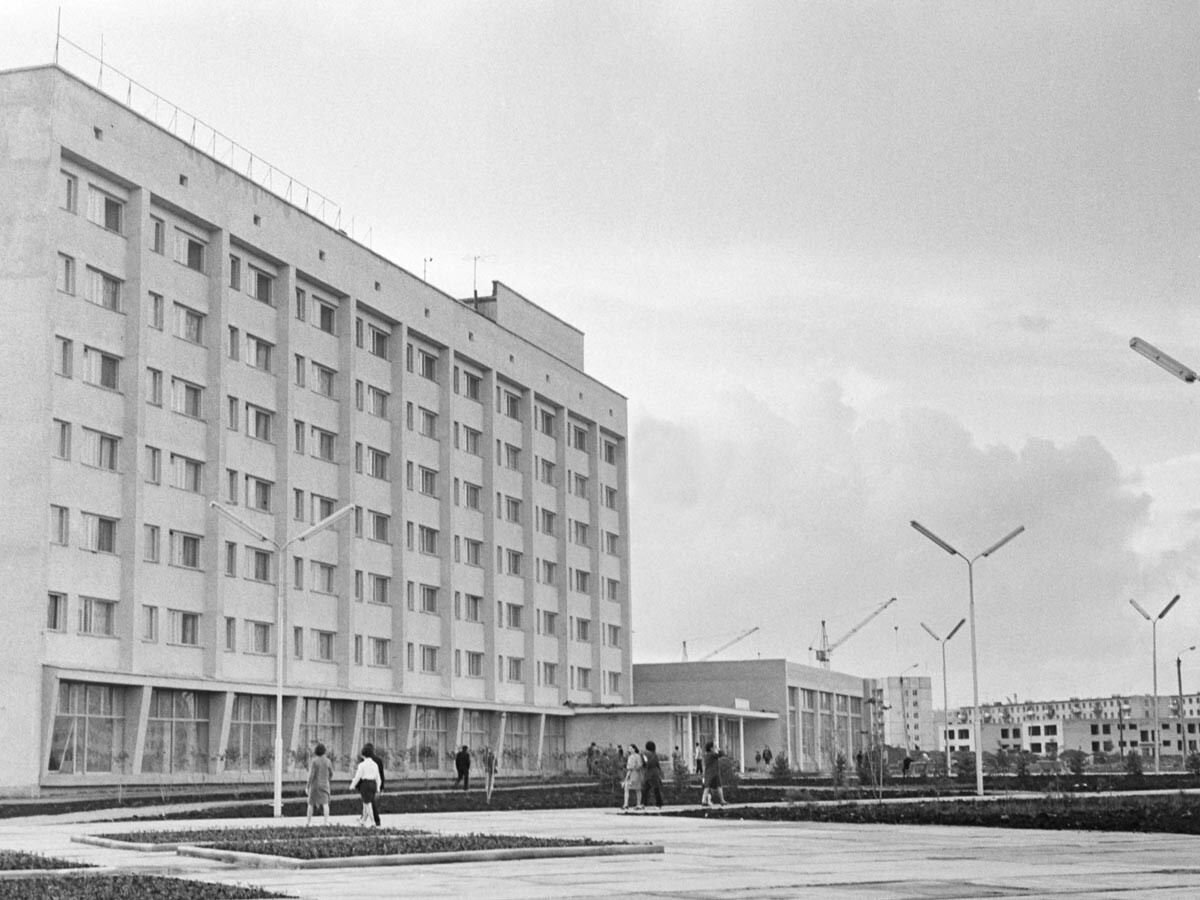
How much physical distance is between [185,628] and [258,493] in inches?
327

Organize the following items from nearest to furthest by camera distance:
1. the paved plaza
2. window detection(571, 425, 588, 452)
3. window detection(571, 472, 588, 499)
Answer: the paved plaza → window detection(571, 472, 588, 499) → window detection(571, 425, 588, 452)

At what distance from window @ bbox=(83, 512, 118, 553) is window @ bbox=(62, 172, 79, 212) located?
10848mm

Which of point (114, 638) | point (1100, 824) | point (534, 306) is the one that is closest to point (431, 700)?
point (114, 638)

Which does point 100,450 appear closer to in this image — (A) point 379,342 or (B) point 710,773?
(A) point 379,342

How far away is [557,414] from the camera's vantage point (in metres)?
104

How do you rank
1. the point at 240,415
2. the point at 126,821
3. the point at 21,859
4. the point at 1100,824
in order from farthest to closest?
the point at 240,415
the point at 126,821
the point at 1100,824
the point at 21,859

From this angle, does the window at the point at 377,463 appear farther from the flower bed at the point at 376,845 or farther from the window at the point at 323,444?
the flower bed at the point at 376,845

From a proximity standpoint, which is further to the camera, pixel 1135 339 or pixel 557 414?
pixel 557 414

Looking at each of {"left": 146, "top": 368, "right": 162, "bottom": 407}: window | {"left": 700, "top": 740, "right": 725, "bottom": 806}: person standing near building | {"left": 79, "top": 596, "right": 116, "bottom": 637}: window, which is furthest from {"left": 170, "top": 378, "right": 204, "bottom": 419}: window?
A: {"left": 700, "top": 740, "right": 725, "bottom": 806}: person standing near building

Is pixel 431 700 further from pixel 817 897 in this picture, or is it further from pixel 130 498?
pixel 817 897

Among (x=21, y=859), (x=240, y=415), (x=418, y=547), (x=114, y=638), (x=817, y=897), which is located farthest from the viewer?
(x=418, y=547)

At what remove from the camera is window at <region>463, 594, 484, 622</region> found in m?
89.8

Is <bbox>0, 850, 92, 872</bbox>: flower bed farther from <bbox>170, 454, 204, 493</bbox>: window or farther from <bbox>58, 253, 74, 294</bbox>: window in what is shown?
<bbox>170, 454, 204, 493</bbox>: window

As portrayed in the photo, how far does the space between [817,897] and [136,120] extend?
172 feet
